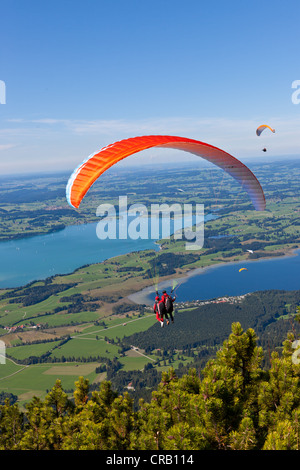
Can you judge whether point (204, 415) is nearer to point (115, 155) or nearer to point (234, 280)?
point (115, 155)

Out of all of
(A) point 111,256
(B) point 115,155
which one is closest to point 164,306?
(B) point 115,155


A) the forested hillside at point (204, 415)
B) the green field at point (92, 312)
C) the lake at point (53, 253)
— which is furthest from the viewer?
the lake at point (53, 253)

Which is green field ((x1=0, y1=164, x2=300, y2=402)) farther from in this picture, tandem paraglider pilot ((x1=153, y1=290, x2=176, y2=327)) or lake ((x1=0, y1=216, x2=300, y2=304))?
tandem paraglider pilot ((x1=153, y1=290, x2=176, y2=327))

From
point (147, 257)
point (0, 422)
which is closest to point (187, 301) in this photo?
point (147, 257)

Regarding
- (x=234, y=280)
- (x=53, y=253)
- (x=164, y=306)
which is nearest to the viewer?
(x=164, y=306)

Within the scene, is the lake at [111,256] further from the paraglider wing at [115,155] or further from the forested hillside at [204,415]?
the forested hillside at [204,415]

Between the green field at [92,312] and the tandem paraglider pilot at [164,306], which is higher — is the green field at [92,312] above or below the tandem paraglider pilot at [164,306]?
below

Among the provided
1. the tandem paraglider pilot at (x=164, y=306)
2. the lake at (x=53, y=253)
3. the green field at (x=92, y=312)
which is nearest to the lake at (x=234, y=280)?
the green field at (x=92, y=312)

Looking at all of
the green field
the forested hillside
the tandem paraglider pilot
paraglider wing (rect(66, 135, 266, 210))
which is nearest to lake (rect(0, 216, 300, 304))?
the green field
